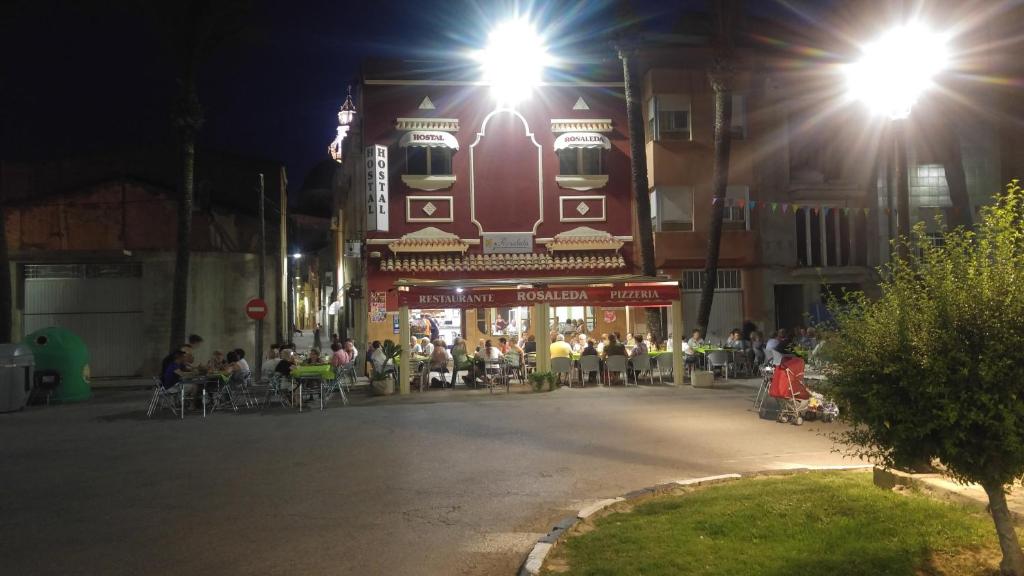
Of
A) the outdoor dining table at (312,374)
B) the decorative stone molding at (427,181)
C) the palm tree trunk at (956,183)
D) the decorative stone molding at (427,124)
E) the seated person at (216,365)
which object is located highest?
the decorative stone molding at (427,124)

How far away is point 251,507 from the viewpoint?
24.2 feet

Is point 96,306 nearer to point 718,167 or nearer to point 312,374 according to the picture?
point 312,374

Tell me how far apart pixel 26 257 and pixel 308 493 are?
1926cm

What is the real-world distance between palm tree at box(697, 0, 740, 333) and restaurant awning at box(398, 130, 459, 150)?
28.4ft

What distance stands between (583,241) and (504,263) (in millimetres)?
2824

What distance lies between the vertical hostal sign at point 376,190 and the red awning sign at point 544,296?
21.9 feet

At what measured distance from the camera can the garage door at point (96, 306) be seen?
2256cm

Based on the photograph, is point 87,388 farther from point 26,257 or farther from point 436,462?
point 436,462

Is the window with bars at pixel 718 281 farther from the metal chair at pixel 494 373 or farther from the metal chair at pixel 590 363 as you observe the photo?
the metal chair at pixel 494 373

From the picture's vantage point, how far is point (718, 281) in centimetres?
2506

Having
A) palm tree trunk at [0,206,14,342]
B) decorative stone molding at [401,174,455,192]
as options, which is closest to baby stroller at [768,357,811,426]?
decorative stone molding at [401,174,455,192]

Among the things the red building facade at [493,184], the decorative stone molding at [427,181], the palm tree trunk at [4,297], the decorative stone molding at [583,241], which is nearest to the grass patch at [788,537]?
the red building facade at [493,184]

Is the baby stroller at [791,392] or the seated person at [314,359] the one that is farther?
the seated person at [314,359]

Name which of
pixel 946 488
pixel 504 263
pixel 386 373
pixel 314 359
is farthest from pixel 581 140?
pixel 946 488
